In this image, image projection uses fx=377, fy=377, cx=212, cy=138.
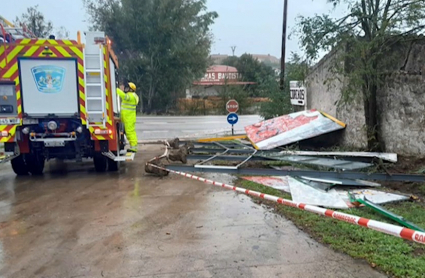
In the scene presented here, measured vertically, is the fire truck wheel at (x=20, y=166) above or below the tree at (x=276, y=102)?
below

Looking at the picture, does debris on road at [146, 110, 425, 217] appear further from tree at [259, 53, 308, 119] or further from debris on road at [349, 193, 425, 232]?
tree at [259, 53, 308, 119]

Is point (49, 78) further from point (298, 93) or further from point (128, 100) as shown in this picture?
point (298, 93)

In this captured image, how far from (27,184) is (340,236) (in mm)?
5936

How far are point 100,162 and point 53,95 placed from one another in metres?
1.79

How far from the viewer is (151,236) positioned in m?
4.45

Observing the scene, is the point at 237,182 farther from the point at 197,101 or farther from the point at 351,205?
the point at 197,101

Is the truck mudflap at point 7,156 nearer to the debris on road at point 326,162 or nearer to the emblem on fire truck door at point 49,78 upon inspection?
the emblem on fire truck door at point 49,78

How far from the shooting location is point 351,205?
535 cm

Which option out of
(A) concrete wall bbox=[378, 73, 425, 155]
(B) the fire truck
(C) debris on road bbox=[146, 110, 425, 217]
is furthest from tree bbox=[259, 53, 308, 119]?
(B) the fire truck

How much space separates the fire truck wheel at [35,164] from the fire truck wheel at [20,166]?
0.10 metres

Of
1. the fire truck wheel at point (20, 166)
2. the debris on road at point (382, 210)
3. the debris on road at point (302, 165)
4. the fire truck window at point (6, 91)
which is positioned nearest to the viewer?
the debris on road at point (382, 210)

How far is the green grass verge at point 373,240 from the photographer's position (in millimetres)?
3462

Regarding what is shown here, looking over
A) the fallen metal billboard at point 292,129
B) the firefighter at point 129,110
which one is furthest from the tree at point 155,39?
the firefighter at point 129,110

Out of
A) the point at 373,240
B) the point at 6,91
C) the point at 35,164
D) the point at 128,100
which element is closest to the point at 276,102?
the point at 128,100
